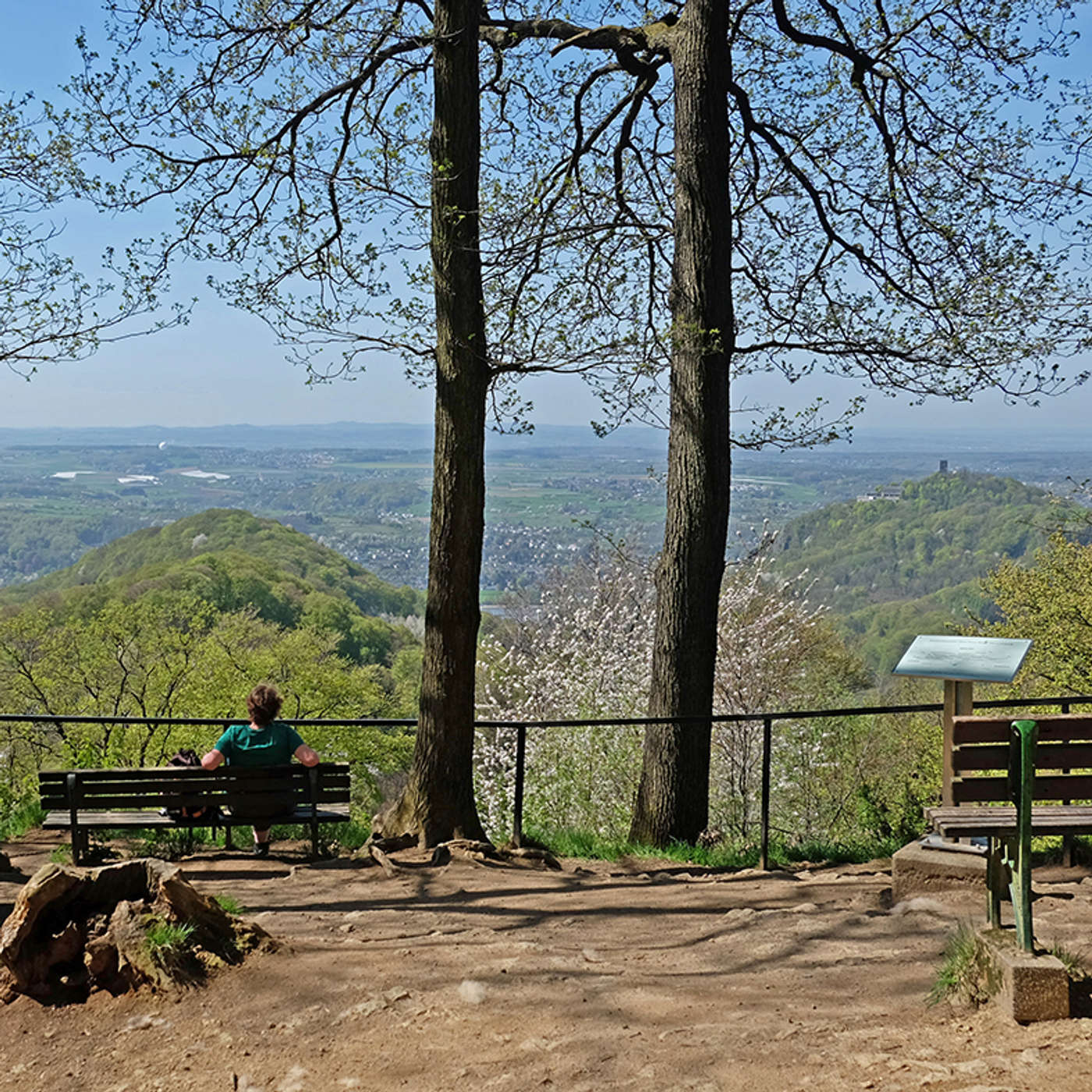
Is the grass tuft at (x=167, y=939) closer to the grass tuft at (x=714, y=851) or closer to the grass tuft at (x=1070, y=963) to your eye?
the grass tuft at (x=1070, y=963)

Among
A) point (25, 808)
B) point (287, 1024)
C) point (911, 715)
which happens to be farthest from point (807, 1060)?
point (911, 715)

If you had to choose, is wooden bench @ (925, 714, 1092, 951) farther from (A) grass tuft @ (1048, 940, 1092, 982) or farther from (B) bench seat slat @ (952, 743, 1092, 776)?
(A) grass tuft @ (1048, 940, 1092, 982)

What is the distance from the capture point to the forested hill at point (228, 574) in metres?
42.7

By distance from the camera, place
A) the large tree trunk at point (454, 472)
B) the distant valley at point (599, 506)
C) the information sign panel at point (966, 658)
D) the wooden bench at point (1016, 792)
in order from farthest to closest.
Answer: the distant valley at point (599, 506) < the large tree trunk at point (454, 472) < the information sign panel at point (966, 658) < the wooden bench at point (1016, 792)

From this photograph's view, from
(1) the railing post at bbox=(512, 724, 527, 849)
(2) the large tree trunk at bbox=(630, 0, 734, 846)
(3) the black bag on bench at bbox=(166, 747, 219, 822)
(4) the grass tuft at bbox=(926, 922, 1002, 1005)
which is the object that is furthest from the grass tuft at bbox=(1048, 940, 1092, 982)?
(3) the black bag on bench at bbox=(166, 747, 219, 822)

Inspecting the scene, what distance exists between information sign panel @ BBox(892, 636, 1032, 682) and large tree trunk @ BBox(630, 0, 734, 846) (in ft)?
8.37

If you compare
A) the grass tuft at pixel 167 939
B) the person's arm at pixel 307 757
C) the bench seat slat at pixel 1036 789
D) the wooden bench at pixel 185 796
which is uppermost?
the bench seat slat at pixel 1036 789

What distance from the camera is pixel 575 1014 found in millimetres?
4160

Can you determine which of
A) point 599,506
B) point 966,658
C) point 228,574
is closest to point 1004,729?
point 966,658

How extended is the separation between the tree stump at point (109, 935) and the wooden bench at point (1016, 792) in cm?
294

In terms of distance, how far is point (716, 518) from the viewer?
28.9 ft

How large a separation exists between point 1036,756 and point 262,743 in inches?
192

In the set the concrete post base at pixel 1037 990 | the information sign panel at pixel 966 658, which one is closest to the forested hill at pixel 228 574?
the information sign panel at pixel 966 658

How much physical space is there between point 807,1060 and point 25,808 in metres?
7.02
